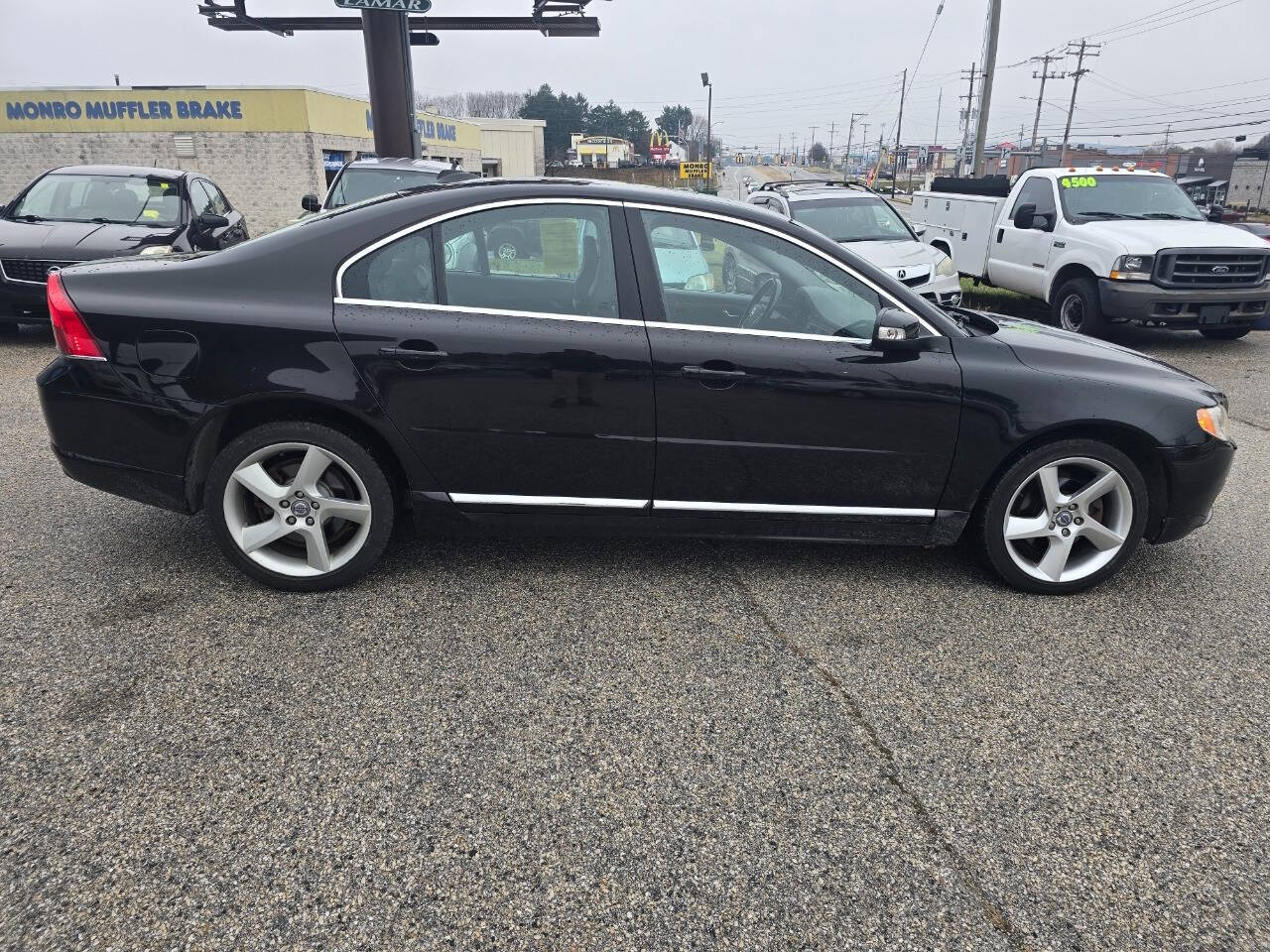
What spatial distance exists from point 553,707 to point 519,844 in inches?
25.0

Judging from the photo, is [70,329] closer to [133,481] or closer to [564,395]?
[133,481]

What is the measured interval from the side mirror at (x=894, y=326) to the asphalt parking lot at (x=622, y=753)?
3.59ft

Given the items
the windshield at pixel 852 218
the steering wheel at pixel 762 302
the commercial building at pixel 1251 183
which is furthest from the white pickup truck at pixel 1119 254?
the commercial building at pixel 1251 183

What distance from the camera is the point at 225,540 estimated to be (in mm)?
3537

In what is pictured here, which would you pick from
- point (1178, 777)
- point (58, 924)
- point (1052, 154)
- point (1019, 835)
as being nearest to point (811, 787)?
point (1019, 835)

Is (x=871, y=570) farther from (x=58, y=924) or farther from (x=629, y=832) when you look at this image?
(x=58, y=924)

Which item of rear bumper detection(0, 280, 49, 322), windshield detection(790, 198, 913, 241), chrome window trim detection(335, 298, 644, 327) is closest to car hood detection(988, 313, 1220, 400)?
chrome window trim detection(335, 298, 644, 327)

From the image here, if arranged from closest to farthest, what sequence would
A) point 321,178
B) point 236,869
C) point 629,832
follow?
point 236,869 → point 629,832 → point 321,178

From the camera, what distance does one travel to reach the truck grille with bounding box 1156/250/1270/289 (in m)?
9.26

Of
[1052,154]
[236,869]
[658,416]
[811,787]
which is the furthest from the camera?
[1052,154]

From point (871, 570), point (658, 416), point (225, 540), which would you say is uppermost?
point (658, 416)

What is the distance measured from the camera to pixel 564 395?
11.4 feet

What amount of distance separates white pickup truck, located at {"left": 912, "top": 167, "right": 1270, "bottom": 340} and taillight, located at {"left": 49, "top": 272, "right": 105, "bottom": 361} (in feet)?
31.0

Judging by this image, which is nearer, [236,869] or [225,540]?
[236,869]
